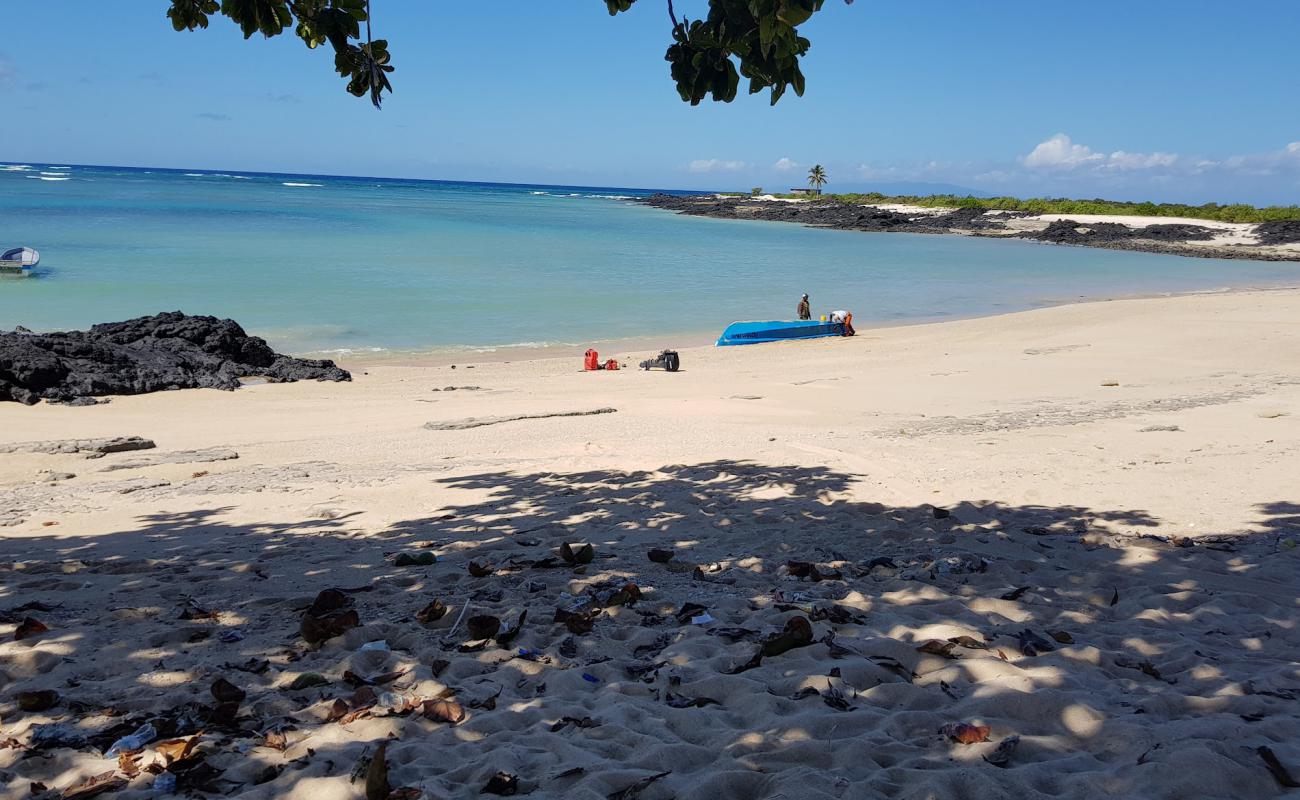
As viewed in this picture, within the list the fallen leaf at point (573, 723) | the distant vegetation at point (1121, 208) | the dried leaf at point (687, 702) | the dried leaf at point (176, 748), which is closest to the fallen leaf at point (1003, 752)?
the dried leaf at point (687, 702)

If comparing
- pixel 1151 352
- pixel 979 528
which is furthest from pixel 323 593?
pixel 1151 352

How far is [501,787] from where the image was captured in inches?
103

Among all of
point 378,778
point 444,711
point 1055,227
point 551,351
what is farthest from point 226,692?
point 1055,227

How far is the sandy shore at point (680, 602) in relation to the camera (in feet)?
9.08

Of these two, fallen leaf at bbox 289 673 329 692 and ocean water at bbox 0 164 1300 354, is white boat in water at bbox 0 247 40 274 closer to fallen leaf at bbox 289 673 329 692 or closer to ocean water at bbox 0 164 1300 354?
ocean water at bbox 0 164 1300 354

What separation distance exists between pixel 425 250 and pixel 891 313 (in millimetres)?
22259

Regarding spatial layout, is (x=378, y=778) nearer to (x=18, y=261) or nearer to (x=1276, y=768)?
(x=1276, y=768)

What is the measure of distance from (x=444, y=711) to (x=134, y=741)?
97 cm

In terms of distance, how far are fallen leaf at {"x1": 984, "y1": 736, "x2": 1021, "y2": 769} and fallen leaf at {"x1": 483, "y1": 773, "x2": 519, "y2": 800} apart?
1432 mm

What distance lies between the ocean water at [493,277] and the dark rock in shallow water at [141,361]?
10.7ft

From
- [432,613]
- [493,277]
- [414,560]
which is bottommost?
[414,560]

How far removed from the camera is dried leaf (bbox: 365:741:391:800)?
2547 mm

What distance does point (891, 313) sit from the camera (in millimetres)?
24812

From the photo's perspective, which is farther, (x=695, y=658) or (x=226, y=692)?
(x=695, y=658)
